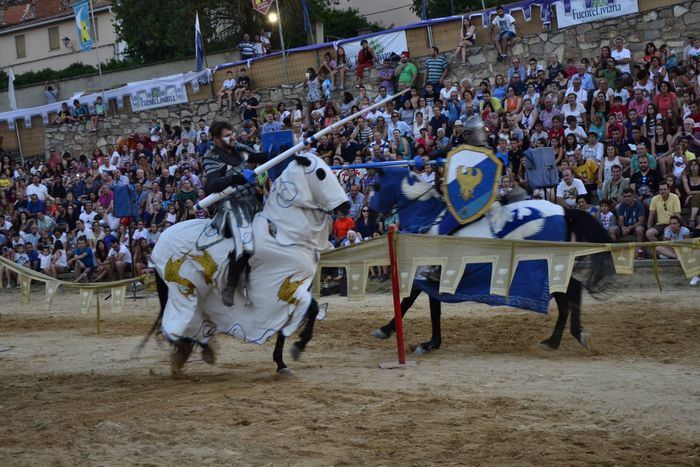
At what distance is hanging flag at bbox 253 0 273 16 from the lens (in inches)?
1008

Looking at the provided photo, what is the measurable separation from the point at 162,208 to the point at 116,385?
39.6ft

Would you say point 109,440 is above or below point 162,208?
below

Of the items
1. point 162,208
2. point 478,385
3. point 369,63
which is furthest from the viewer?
point 369,63

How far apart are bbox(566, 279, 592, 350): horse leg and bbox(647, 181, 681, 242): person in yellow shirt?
5208 mm

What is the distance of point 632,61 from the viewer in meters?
18.9

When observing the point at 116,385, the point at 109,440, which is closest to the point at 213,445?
the point at 109,440

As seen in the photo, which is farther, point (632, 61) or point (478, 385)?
point (632, 61)

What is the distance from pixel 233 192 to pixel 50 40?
1776 inches

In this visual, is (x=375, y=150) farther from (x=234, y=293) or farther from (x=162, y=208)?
(x=234, y=293)

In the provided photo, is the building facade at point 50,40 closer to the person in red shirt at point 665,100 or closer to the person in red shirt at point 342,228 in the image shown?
the person in red shirt at point 342,228

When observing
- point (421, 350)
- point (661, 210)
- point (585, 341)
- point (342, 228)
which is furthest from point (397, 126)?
point (585, 341)

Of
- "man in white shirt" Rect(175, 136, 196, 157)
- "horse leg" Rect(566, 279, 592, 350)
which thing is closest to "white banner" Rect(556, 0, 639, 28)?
"man in white shirt" Rect(175, 136, 196, 157)

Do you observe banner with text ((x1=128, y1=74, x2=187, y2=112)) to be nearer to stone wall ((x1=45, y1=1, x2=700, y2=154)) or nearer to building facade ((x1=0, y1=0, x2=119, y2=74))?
stone wall ((x1=45, y1=1, x2=700, y2=154))

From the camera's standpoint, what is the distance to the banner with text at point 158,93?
27828 millimetres
